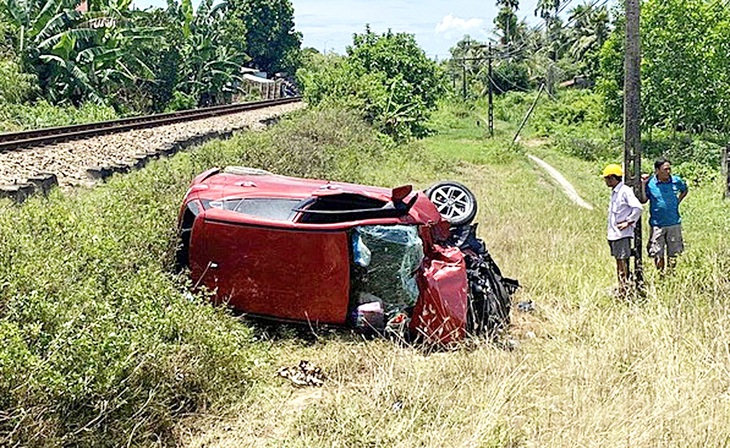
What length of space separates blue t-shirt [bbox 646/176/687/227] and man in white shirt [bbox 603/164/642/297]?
66 centimetres

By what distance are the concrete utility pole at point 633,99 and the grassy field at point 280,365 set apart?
569 millimetres

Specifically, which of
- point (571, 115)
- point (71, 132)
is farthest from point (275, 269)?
point (571, 115)

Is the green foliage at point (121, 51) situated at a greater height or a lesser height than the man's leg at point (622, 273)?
greater

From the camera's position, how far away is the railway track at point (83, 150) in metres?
11.4

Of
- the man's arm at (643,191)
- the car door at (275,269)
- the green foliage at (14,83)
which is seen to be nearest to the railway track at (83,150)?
the car door at (275,269)

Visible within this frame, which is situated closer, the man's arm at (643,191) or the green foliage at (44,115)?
the man's arm at (643,191)

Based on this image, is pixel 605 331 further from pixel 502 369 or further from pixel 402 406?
pixel 402 406

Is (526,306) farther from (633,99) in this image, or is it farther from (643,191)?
(633,99)

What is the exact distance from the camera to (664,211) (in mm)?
8219

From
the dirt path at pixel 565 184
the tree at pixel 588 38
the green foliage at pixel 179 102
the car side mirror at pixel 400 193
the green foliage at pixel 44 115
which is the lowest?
the dirt path at pixel 565 184

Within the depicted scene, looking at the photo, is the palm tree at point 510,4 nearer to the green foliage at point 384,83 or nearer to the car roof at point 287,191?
the green foliage at point 384,83

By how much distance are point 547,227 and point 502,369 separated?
742cm

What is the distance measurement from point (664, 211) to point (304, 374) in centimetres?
504

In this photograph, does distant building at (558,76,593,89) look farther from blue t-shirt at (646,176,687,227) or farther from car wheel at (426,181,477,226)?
car wheel at (426,181,477,226)
